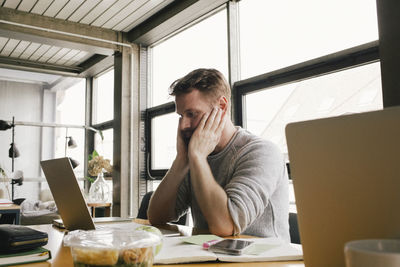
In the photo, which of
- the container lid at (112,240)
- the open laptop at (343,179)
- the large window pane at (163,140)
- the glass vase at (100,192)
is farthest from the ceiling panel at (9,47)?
the open laptop at (343,179)

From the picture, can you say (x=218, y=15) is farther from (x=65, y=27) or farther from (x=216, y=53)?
(x=65, y=27)

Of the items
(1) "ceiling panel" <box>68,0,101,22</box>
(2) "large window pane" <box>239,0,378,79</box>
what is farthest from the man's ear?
(1) "ceiling panel" <box>68,0,101,22</box>

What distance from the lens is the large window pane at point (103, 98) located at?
508cm

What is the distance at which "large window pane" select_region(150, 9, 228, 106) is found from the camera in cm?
336

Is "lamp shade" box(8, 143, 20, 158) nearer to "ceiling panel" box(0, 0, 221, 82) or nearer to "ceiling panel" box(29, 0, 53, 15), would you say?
"ceiling panel" box(0, 0, 221, 82)

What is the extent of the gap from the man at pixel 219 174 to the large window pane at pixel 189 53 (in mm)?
1319

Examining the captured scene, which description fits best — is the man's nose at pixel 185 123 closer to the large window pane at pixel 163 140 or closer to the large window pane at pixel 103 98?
the large window pane at pixel 163 140

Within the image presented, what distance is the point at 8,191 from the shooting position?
203 inches

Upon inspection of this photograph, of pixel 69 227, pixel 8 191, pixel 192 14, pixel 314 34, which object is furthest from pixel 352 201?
pixel 8 191

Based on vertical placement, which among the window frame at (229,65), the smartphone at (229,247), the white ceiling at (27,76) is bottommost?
the smartphone at (229,247)

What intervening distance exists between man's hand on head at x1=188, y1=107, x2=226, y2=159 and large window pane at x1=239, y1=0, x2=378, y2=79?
112 cm

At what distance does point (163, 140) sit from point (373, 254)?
3.69 metres

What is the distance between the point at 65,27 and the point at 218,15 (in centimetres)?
168

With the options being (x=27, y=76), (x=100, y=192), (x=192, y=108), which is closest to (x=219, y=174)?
(x=192, y=108)
